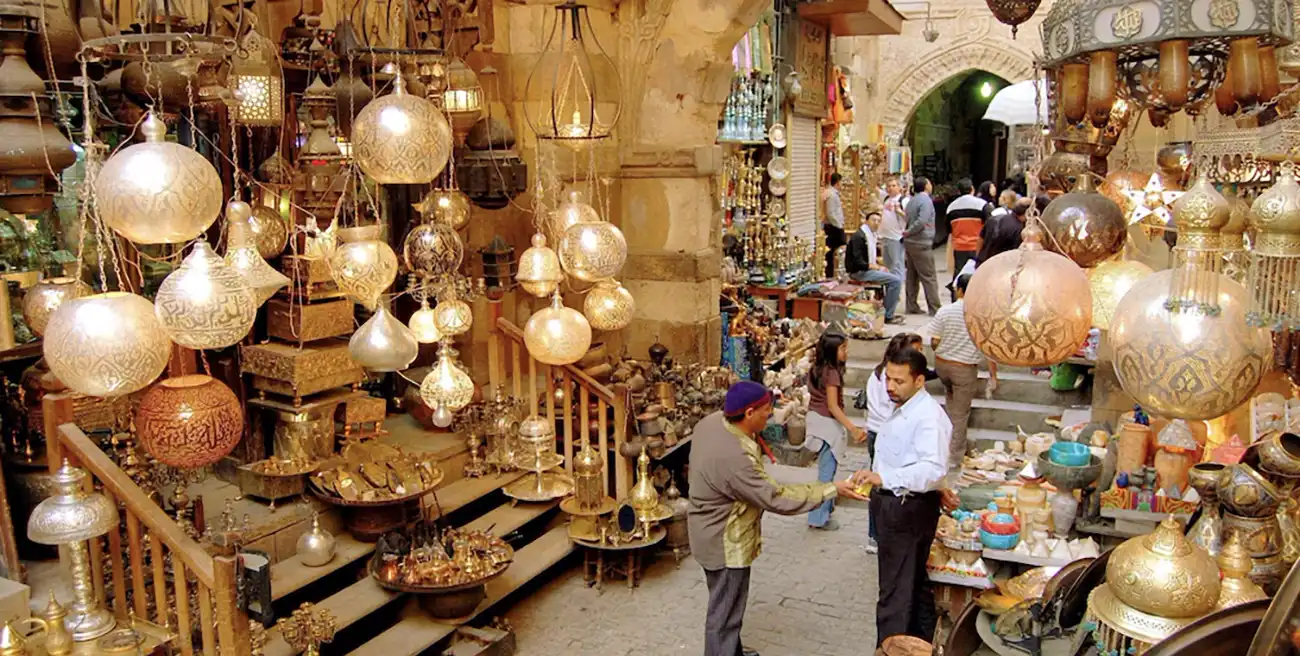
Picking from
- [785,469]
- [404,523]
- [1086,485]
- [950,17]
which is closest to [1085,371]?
[785,469]

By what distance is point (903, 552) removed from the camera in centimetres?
407

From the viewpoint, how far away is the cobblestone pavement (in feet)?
15.6

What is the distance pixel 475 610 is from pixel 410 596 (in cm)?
38

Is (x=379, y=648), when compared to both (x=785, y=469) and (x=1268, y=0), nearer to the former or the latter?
(x=785, y=469)

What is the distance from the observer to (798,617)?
5.03 m

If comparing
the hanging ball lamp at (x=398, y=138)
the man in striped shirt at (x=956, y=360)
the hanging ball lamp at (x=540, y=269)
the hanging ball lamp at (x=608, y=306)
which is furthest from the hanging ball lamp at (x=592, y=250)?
the man in striped shirt at (x=956, y=360)

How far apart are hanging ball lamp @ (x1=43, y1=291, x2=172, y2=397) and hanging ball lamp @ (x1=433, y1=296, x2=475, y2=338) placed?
1893 mm

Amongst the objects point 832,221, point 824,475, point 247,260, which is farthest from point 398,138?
point 832,221

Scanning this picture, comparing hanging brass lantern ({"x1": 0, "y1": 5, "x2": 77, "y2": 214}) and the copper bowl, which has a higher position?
hanging brass lantern ({"x1": 0, "y1": 5, "x2": 77, "y2": 214})

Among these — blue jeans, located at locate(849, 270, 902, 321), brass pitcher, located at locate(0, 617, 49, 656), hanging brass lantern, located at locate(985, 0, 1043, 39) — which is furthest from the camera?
blue jeans, located at locate(849, 270, 902, 321)

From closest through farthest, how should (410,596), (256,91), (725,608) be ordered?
(256,91) → (725,608) → (410,596)

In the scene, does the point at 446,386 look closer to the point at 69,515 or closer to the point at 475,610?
the point at 475,610

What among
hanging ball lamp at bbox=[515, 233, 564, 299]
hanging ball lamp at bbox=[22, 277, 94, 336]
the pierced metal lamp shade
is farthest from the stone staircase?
hanging ball lamp at bbox=[22, 277, 94, 336]

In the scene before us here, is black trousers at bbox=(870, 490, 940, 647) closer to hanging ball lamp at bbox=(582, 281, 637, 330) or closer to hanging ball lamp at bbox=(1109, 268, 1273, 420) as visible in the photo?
hanging ball lamp at bbox=(582, 281, 637, 330)
